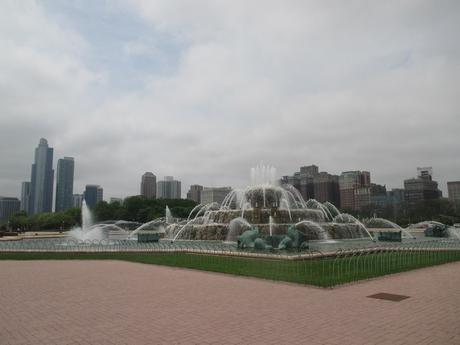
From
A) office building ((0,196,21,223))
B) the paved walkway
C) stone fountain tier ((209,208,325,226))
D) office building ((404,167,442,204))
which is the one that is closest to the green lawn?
the paved walkway

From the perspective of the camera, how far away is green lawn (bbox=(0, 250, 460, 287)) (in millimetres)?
12948

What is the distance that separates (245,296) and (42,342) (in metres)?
5.27

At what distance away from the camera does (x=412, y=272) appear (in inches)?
567

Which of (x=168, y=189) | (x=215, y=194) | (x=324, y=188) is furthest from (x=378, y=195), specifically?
(x=168, y=189)

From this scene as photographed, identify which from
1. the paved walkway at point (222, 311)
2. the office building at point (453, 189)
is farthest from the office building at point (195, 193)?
the paved walkway at point (222, 311)

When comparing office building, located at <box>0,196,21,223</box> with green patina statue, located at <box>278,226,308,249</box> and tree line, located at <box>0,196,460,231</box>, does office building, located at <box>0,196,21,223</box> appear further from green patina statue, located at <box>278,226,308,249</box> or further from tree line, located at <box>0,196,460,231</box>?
green patina statue, located at <box>278,226,308,249</box>

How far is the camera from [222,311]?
8562 mm

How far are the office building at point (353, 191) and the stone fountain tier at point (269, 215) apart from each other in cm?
11855

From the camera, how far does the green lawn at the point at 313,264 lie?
42.5 feet

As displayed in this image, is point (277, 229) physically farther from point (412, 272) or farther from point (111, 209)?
point (111, 209)

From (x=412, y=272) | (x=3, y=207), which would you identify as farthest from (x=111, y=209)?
(x=3, y=207)

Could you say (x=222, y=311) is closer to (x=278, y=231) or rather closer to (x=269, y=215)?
(x=278, y=231)

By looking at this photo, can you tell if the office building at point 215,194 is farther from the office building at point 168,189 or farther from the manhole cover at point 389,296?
the manhole cover at point 389,296

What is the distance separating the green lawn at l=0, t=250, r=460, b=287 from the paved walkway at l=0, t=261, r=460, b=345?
0.83 meters
